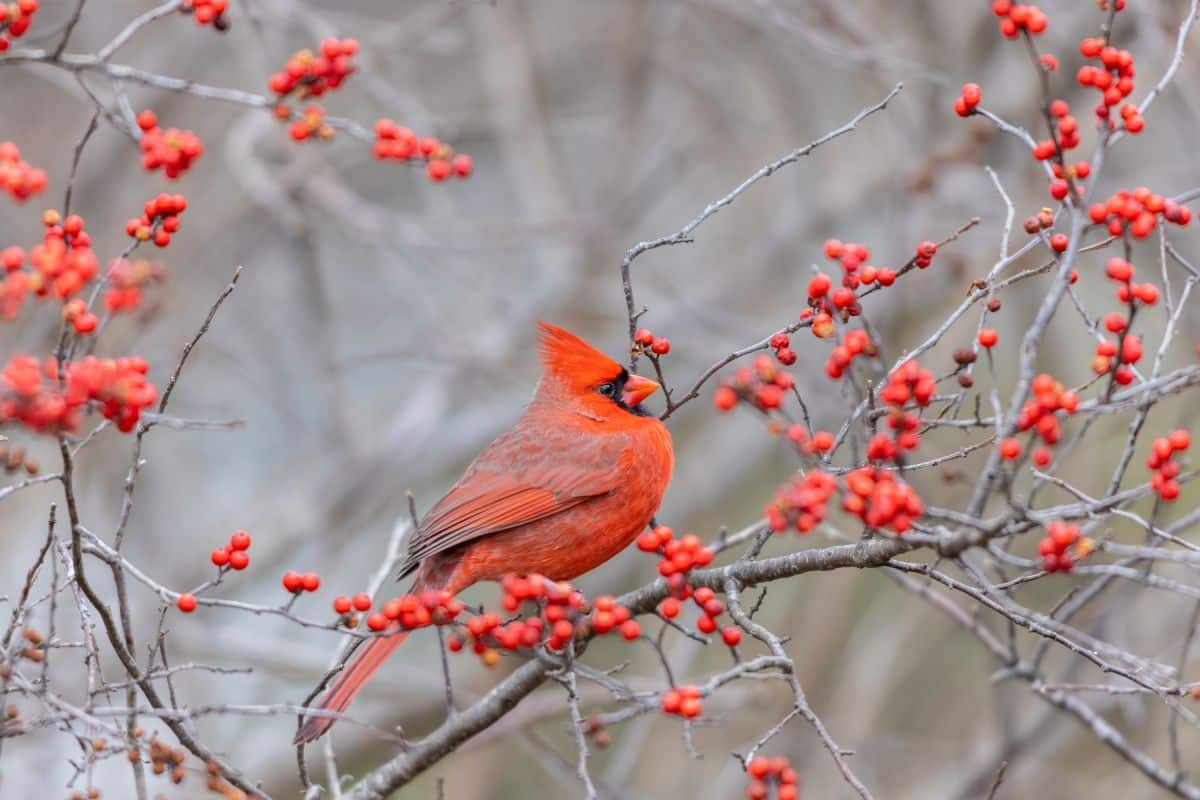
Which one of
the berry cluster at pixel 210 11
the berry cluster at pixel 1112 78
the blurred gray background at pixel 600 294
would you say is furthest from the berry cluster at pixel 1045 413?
the blurred gray background at pixel 600 294

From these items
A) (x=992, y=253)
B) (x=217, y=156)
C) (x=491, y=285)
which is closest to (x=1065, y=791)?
(x=992, y=253)

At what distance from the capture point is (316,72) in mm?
3117

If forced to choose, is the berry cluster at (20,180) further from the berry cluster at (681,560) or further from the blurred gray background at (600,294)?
the blurred gray background at (600,294)

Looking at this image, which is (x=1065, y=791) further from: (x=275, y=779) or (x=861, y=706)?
(x=275, y=779)

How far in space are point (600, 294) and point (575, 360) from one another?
251 cm

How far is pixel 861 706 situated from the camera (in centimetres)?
631

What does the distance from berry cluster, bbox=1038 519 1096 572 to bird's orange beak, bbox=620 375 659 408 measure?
2.14m

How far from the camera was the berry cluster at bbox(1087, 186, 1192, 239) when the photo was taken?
222 centimetres

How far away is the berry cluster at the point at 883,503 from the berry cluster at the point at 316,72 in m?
1.61

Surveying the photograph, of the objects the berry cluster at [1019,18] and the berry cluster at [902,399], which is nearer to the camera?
the berry cluster at [902,399]

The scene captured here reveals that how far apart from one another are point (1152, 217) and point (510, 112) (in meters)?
4.85

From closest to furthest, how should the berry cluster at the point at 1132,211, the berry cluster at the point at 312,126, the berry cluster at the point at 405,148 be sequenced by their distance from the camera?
the berry cluster at the point at 1132,211 < the berry cluster at the point at 312,126 < the berry cluster at the point at 405,148

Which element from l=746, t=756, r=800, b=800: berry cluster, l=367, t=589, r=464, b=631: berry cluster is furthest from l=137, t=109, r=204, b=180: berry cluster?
l=746, t=756, r=800, b=800: berry cluster

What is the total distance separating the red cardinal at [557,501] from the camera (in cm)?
408
